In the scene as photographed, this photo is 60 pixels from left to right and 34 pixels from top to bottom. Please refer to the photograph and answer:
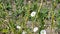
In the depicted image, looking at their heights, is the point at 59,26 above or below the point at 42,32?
below

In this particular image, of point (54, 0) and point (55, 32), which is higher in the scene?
point (54, 0)

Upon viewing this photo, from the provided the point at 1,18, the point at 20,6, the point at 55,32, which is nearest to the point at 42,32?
the point at 55,32

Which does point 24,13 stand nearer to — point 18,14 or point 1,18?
point 18,14

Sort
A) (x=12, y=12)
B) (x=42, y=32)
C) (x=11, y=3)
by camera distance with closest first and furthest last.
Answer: (x=42, y=32) → (x=12, y=12) → (x=11, y=3)

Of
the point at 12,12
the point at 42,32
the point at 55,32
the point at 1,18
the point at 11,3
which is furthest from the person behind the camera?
the point at 11,3

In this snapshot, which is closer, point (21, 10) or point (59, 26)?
point (59, 26)

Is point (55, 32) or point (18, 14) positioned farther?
point (18, 14)

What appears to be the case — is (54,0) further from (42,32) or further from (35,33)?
(42,32)

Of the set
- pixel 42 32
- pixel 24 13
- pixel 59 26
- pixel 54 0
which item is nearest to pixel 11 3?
pixel 24 13

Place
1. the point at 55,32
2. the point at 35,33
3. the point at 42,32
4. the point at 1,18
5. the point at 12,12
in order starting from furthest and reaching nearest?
the point at 12,12 → the point at 1,18 → the point at 55,32 → the point at 35,33 → the point at 42,32
